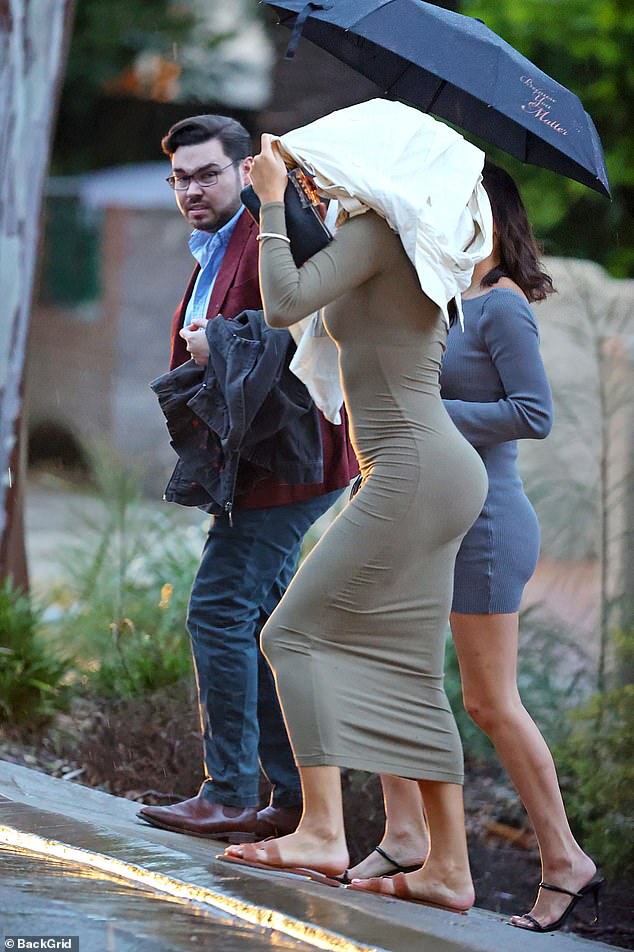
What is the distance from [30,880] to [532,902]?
6.62 ft

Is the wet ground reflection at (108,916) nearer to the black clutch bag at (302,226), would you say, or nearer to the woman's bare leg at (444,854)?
the woman's bare leg at (444,854)

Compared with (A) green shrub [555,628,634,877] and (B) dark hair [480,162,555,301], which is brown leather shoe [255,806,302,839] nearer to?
(A) green shrub [555,628,634,877]

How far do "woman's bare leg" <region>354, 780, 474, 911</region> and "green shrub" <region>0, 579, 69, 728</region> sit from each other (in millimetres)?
2527

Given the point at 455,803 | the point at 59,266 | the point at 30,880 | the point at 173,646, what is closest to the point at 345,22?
the point at 455,803

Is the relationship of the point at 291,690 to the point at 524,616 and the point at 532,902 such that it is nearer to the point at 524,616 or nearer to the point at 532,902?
the point at 532,902

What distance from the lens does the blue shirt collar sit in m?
4.20

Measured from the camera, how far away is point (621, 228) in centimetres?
1114

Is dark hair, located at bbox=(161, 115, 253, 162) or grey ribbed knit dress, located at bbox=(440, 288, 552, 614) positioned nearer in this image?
grey ribbed knit dress, located at bbox=(440, 288, 552, 614)

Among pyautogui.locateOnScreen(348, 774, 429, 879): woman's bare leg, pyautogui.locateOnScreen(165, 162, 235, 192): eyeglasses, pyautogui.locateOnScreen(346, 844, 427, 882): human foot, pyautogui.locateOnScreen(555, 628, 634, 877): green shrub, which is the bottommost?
pyautogui.locateOnScreen(555, 628, 634, 877): green shrub

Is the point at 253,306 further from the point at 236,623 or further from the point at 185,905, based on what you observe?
the point at 185,905

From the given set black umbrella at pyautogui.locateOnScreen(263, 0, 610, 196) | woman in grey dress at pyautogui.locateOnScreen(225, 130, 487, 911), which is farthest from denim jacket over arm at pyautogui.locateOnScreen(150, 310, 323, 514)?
black umbrella at pyautogui.locateOnScreen(263, 0, 610, 196)

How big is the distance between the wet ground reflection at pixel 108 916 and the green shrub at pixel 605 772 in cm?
192

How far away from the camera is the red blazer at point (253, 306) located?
4.12 meters

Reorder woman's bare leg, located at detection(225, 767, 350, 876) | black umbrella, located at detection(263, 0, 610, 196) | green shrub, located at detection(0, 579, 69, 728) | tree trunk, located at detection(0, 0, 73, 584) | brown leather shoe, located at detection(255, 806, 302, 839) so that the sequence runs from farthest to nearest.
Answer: tree trunk, located at detection(0, 0, 73, 584), green shrub, located at detection(0, 579, 69, 728), brown leather shoe, located at detection(255, 806, 302, 839), black umbrella, located at detection(263, 0, 610, 196), woman's bare leg, located at detection(225, 767, 350, 876)
